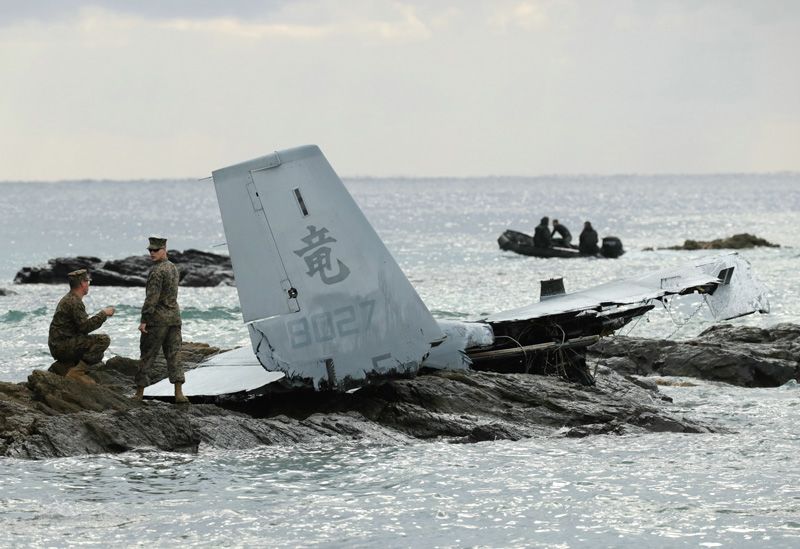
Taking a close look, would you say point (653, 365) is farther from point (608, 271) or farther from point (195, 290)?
point (608, 271)

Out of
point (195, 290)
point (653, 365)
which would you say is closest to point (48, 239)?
point (195, 290)

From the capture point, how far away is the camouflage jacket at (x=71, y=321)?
12.9m

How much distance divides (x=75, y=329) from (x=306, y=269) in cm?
266

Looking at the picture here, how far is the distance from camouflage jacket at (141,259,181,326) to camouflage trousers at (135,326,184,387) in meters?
0.09

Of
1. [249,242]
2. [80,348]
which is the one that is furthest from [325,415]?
[80,348]

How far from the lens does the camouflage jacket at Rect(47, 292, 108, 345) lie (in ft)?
42.4

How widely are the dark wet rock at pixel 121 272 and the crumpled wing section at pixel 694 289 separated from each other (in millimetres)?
27356

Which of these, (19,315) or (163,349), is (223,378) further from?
(19,315)

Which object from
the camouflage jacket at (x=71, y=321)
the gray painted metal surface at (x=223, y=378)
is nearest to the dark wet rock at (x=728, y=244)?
the gray painted metal surface at (x=223, y=378)

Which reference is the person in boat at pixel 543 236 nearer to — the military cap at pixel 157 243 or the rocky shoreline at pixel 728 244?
the rocky shoreline at pixel 728 244

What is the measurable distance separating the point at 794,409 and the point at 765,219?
338 feet

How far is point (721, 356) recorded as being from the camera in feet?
63.9

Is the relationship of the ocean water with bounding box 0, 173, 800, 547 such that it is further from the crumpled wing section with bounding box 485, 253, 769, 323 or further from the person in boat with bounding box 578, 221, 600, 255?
the person in boat with bounding box 578, 221, 600, 255

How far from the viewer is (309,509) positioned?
37.4ft
